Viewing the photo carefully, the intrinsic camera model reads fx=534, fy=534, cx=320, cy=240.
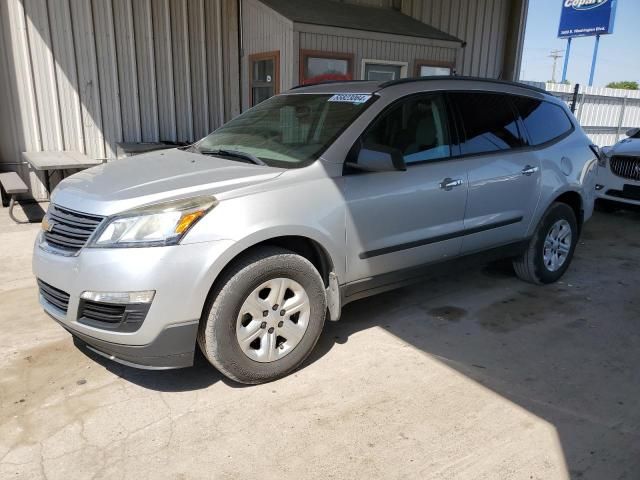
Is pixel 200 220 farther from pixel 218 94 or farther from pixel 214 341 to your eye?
pixel 218 94

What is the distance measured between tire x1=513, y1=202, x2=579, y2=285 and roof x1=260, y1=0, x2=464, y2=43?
4.47m

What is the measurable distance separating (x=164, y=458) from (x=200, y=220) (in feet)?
3.92

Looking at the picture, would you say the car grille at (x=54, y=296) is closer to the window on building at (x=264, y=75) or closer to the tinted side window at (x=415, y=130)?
the tinted side window at (x=415, y=130)

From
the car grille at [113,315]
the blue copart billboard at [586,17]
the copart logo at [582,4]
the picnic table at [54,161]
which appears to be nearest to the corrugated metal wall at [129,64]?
the picnic table at [54,161]

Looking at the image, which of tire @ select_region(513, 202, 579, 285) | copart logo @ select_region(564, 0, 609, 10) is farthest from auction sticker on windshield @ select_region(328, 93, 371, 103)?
copart logo @ select_region(564, 0, 609, 10)

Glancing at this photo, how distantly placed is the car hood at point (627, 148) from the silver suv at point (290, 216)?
3.82m

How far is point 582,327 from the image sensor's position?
13.8 feet

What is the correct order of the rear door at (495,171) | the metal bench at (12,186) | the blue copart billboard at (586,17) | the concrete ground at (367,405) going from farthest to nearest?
the blue copart billboard at (586,17)
the metal bench at (12,186)
the rear door at (495,171)
the concrete ground at (367,405)

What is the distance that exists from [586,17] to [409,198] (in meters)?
24.2

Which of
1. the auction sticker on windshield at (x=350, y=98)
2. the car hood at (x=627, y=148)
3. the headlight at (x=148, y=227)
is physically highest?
the auction sticker on windshield at (x=350, y=98)

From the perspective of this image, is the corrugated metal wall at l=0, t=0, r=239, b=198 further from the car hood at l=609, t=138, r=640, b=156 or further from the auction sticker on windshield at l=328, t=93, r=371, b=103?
the car hood at l=609, t=138, r=640, b=156

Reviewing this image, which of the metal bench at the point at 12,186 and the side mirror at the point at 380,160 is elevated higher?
the side mirror at the point at 380,160

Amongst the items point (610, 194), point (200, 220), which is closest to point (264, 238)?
point (200, 220)

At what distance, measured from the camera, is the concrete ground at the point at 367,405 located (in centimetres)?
259
